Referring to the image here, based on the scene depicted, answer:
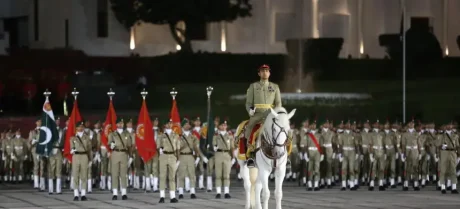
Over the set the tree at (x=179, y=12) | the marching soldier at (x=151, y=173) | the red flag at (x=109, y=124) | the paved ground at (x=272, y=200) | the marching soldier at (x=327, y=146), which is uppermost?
the tree at (x=179, y=12)

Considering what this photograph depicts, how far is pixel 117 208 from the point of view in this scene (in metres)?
22.7

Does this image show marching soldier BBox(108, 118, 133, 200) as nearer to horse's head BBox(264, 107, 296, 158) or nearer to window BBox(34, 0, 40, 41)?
horse's head BBox(264, 107, 296, 158)

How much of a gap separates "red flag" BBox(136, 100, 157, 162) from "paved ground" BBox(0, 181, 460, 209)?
3.47 ft

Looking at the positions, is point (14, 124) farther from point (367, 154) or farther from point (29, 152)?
point (367, 154)

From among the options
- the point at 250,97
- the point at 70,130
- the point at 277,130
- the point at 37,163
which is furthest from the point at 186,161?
the point at 277,130

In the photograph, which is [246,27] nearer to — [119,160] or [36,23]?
[36,23]

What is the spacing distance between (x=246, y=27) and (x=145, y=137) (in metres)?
14.2

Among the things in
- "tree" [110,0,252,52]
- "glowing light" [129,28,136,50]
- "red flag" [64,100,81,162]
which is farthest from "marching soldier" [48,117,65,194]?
"tree" [110,0,252,52]

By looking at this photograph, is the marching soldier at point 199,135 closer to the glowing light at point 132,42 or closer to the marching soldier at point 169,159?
the marching soldier at point 169,159

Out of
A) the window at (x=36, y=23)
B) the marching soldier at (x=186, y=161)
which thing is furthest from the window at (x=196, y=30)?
the marching soldier at (x=186, y=161)

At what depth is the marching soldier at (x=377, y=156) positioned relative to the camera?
2914 cm

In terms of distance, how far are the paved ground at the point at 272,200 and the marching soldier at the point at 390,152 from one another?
1096 mm

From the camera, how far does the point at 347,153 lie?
29297 mm

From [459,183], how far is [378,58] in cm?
897
